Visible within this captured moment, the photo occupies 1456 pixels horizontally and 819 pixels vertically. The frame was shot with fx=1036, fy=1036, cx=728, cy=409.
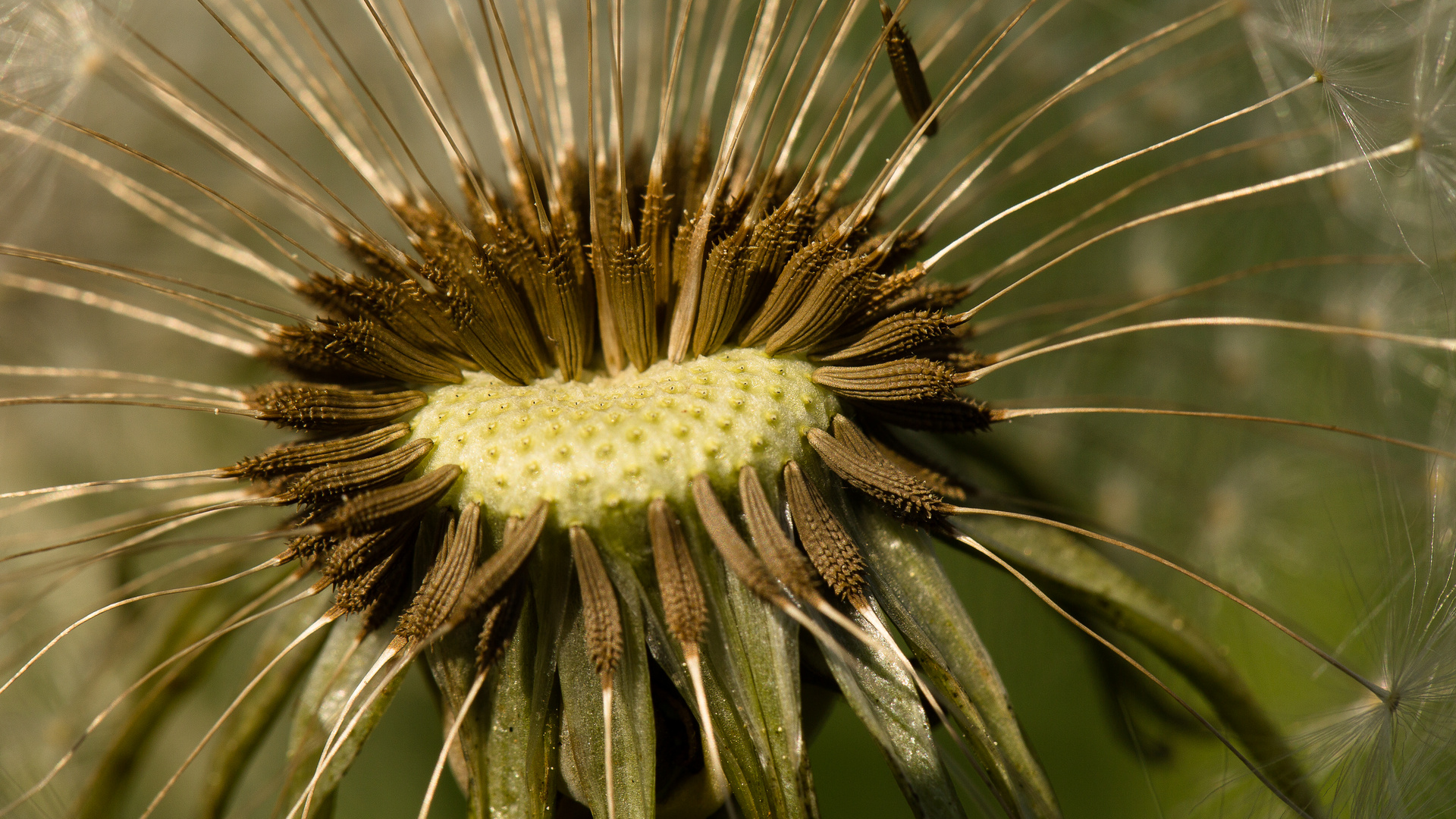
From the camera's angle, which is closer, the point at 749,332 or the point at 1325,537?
the point at 749,332

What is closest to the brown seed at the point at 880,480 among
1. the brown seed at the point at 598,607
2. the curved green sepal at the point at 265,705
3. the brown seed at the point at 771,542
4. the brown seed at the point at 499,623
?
the brown seed at the point at 771,542

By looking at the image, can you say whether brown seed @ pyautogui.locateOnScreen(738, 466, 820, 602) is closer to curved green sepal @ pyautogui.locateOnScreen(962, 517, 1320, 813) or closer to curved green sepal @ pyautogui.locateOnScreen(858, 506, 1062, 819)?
curved green sepal @ pyautogui.locateOnScreen(858, 506, 1062, 819)

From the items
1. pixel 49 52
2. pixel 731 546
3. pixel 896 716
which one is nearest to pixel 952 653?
pixel 896 716

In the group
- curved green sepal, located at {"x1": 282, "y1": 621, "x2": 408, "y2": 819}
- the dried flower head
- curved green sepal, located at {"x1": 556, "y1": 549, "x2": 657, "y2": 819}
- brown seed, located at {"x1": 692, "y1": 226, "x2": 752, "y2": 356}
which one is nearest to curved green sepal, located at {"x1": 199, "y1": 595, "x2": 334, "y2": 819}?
the dried flower head

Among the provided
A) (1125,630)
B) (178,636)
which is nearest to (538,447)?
(1125,630)

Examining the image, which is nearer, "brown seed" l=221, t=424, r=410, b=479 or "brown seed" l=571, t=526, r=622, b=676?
"brown seed" l=571, t=526, r=622, b=676

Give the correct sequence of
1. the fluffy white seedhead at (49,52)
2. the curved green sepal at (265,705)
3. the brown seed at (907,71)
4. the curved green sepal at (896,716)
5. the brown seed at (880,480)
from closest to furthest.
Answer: the curved green sepal at (896,716) < the brown seed at (880,480) < the brown seed at (907,71) < the curved green sepal at (265,705) < the fluffy white seedhead at (49,52)

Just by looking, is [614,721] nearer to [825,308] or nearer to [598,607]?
[598,607]

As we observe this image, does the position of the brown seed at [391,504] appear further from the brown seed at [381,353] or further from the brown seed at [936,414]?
the brown seed at [936,414]

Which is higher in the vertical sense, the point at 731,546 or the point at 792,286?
the point at 792,286

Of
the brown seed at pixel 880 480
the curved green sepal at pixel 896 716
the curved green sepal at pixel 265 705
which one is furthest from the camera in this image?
the curved green sepal at pixel 265 705

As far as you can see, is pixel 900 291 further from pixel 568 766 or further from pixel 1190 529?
pixel 1190 529
